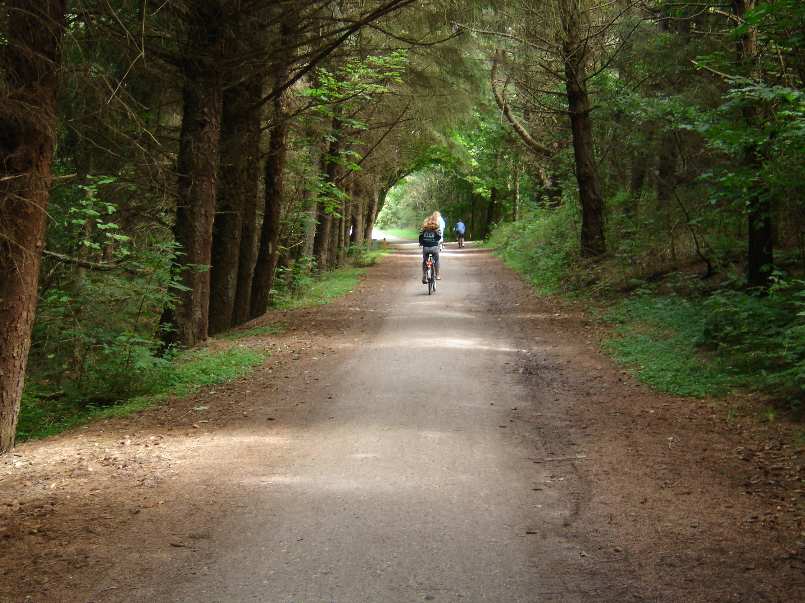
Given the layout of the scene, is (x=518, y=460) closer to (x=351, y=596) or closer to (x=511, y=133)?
(x=351, y=596)

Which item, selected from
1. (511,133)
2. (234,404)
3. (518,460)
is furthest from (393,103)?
(518,460)

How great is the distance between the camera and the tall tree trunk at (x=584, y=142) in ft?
63.9

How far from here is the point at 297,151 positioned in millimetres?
21266

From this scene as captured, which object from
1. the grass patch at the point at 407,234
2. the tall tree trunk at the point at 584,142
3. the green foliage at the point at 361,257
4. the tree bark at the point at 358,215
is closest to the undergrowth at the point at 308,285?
the green foliage at the point at 361,257

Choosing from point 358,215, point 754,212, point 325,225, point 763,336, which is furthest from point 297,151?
point 358,215

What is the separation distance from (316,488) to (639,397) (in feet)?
15.8

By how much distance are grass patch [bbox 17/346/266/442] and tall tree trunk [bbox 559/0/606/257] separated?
1193 centimetres

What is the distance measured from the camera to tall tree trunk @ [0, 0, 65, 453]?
745cm

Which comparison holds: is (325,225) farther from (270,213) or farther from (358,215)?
(358,215)

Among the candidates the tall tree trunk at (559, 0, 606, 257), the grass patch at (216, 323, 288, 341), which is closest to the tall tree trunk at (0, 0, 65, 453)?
the grass patch at (216, 323, 288, 341)

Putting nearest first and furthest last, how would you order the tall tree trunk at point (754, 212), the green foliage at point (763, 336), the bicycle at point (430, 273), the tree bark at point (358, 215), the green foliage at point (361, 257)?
the green foliage at point (763, 336), the tall tree trunk at point (754, 212), the bicycle at point (430, 273), the green foliage at point (361, 257), the tree bark at point (358, 215)

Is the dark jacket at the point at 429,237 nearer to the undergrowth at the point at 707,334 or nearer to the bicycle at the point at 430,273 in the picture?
the bicycle at the point at 430,273

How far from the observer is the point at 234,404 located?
368 inches

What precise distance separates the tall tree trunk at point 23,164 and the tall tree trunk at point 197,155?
3.99 m
